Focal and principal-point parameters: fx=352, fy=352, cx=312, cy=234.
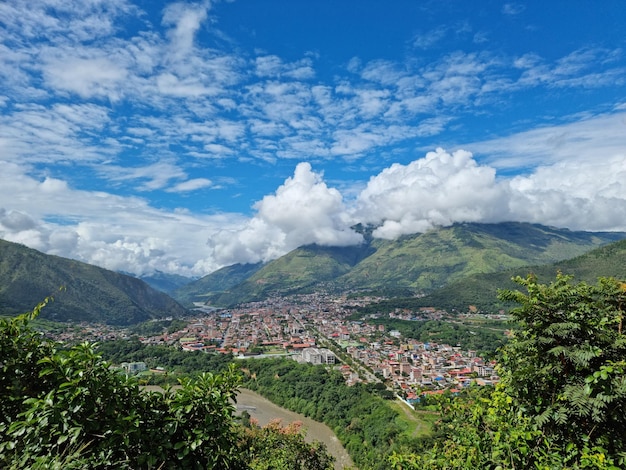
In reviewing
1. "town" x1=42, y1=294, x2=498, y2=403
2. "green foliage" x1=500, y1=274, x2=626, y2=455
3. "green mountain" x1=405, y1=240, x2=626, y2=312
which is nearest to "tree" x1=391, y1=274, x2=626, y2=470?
"green foliage" x1=500, y1=274, x2=626, y2=455

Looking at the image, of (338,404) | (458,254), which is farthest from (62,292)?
(458,254)

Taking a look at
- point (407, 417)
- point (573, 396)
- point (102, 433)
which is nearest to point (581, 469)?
point (573, 396)

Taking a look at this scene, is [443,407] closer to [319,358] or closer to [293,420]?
[293,420]

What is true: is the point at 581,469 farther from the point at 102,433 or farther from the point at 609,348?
the point at 102,433

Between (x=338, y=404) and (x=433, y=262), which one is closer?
(x=338, y=404)

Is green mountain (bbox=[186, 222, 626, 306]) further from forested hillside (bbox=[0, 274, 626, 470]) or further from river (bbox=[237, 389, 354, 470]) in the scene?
forested hillside (bbox=[0, 274, 626, 470])

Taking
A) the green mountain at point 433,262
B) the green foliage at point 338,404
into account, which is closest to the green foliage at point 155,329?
the green foliage at point 338,404

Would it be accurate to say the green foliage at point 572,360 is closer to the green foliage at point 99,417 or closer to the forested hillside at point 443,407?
the forested hillside at point 443,407
